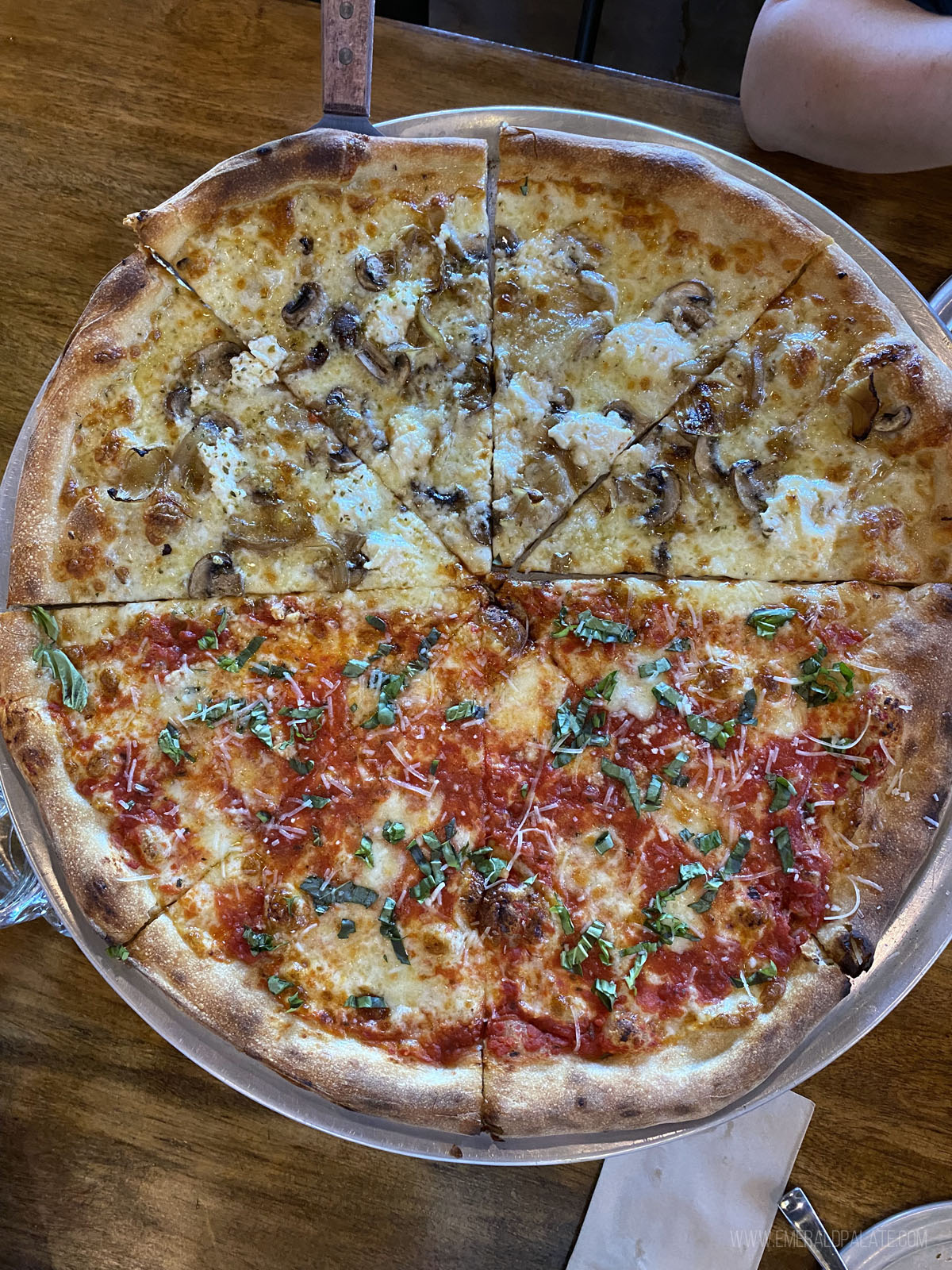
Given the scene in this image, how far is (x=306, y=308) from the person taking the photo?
10.2 feet

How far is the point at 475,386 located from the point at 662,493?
2.36 feet

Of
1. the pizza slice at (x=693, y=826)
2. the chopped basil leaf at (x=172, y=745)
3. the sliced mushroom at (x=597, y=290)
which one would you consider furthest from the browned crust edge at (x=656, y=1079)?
the sliced mushroom at (x=597, y=290)

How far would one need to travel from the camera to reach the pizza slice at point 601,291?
3092mm

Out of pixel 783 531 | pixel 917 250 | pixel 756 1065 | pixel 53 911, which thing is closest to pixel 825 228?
pixel 917 250

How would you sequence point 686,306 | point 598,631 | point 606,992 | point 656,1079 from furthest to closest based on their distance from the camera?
point 686,306 → point 598,631 → point 606,992 → point 656,1079

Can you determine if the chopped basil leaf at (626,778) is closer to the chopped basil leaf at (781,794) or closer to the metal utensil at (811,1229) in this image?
the chopped basil leaf at (781,794)

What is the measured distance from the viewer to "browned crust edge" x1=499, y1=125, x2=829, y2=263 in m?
3.06

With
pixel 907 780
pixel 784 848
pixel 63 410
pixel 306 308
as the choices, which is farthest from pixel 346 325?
pixel 907 780

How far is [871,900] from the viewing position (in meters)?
2.79

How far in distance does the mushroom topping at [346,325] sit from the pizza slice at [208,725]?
0.90 m

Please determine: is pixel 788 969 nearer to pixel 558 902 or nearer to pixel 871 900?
pixel 871 900

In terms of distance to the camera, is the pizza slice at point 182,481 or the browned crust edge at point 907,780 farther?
the pizza slice at point 182,481

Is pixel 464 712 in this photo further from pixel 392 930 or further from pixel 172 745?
pixel 172 745

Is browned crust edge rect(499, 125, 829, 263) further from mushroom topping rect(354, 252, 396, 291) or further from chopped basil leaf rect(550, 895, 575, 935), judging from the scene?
chopped basil leaf rect(550, 895, 575, 935)
